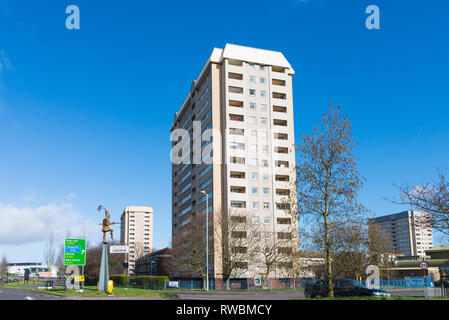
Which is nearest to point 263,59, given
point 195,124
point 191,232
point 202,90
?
point 202,90

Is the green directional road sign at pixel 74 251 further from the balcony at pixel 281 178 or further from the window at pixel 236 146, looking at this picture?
the balcony at pixel 281 178

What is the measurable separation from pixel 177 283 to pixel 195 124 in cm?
3982

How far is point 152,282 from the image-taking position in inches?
2282

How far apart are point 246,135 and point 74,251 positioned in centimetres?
4563

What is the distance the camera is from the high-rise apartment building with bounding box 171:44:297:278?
251 ft

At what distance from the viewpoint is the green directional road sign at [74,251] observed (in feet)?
128

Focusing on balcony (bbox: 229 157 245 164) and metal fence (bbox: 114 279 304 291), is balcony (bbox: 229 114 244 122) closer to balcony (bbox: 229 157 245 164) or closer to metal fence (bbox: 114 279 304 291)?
balcony (bbox: 229 157 245 164)

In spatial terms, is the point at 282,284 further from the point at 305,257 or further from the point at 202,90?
the point at 305,257

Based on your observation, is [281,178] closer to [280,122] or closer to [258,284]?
[280,122]

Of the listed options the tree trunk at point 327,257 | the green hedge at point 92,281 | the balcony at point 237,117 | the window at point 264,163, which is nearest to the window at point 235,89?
the balcony at point 237,117

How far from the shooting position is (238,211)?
72312mm

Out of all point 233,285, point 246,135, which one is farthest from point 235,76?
point 233,285
